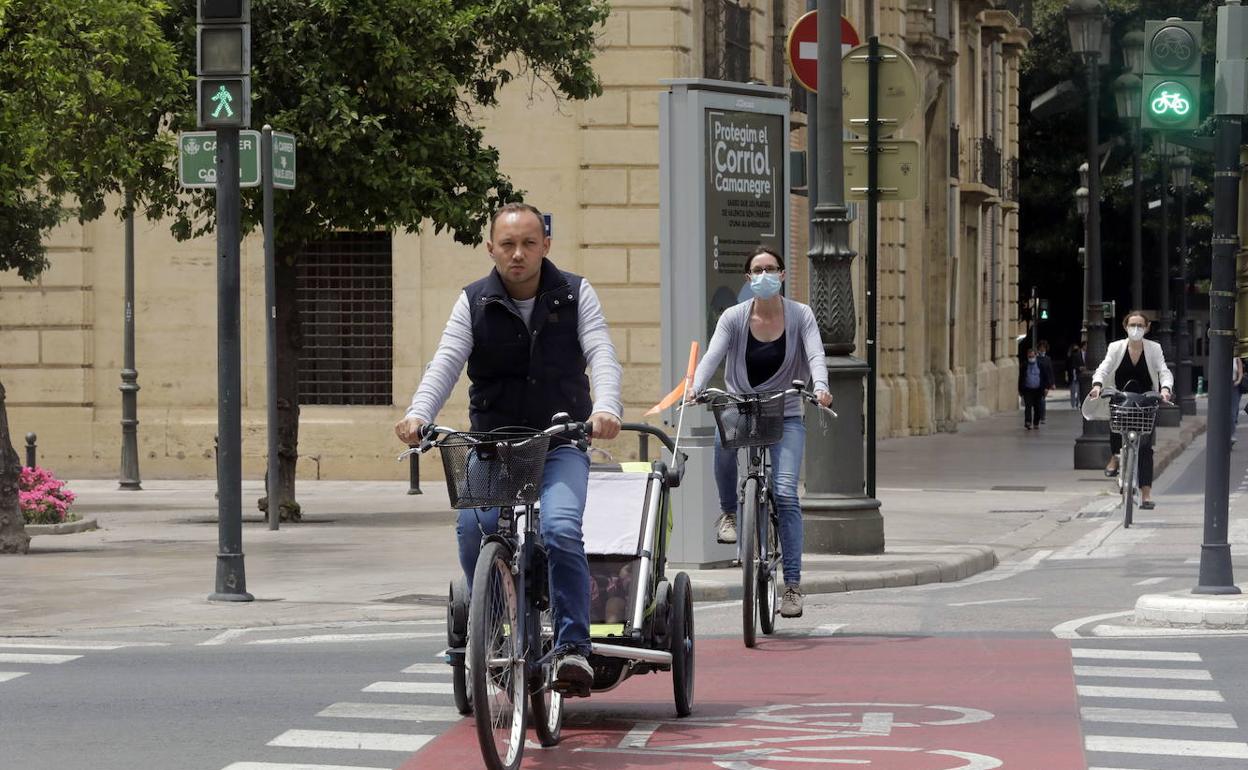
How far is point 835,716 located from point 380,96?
11.6 metres

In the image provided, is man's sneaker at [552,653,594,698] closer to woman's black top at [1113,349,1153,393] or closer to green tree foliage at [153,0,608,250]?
green tree foliage at [153,0,608,250]

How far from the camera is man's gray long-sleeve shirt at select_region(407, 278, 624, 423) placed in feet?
24.6

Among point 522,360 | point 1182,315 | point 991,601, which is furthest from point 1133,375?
point 1182,315

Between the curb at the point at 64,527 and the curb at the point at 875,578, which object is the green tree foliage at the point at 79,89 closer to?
the curb at the point at 64,527

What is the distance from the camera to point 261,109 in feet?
61.7

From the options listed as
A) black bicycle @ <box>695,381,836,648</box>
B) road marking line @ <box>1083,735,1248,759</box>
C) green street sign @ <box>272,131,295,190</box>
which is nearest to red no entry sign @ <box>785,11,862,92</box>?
green street sign @ <box>272,131,295,190</box>

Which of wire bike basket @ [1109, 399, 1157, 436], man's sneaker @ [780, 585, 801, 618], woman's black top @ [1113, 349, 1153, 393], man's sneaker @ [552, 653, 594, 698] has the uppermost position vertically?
woman's black top @ [1113, 349, 1153, 393]

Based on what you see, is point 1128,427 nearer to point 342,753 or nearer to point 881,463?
point 881,463

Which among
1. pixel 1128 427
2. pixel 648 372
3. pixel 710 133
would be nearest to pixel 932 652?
pixel 710 133

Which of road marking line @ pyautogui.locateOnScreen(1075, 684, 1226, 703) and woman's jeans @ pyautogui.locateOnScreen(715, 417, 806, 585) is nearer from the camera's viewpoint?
road marking line @ pyautogui.locateOnScreen(1075, 684, 1226, 703)

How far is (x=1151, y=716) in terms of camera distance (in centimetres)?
848

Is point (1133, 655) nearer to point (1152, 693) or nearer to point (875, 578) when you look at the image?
point (1152, 693)

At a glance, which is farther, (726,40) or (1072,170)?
(1072,170)

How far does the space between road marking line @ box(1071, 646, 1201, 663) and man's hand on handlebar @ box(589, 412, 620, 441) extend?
375 cm
